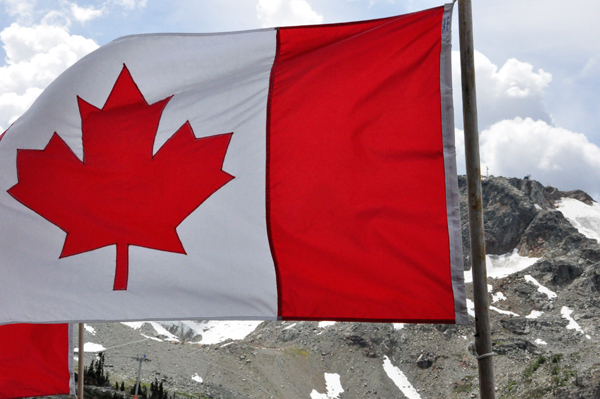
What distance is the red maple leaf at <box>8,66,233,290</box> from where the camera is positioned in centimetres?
675

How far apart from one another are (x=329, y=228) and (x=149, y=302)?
2381 millimetres

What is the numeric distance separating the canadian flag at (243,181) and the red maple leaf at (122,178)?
0.02 metres

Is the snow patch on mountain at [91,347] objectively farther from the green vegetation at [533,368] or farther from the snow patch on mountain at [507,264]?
the snow patch on mountain at [507,264]

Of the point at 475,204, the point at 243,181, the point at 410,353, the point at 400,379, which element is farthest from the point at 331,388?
the point at 475,204

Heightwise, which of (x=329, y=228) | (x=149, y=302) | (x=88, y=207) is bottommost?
(x=149, y=302)

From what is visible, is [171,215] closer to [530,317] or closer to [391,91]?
[391,91]

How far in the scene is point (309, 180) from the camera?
6.42 meters

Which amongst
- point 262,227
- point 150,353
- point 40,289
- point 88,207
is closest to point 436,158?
point 262,227

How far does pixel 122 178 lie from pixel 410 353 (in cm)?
9932

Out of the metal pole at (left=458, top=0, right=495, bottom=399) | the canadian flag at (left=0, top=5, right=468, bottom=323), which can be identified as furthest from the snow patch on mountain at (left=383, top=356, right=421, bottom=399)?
the metal pole at (left=458, top=0, right=495, bottom=399)

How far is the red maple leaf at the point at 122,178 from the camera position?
6.75m

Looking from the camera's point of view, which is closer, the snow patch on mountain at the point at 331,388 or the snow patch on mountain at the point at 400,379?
the snow patch on mountain at the point at 331,388

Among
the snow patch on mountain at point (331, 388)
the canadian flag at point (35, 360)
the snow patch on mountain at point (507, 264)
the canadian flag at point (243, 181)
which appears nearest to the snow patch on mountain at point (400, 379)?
the snow patch on mountain at point (331, 388)

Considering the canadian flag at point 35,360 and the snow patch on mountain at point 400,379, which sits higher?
the canadian flag at point 35,360
